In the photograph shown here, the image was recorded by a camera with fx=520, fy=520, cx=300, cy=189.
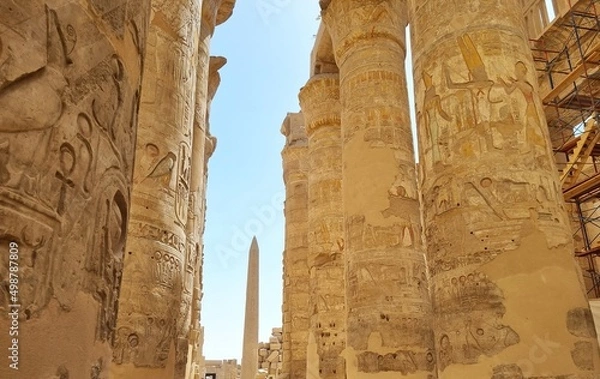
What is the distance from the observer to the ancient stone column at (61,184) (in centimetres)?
122

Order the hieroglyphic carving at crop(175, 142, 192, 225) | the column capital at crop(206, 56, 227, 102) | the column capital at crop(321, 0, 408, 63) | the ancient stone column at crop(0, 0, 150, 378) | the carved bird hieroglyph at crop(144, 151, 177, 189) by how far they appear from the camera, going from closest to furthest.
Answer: the ancient stone column at crop(0, 0, 150, 378) < the carved bird hieroglyph at crop(144, 151, 177, 189) < the hieroglyphic carving at crop(175, 142, 192, 225) < the column capital at crop(321, 0, 408, 63) < the column capital at crop(206, 56, 227, 102)

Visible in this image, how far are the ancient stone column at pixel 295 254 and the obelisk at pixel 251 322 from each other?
9285 mm

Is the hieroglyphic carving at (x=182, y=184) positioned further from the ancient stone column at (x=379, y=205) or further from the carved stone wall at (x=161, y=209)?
the ancient stone column at (x=379, y=205)

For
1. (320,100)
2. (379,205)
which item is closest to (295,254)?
(320,100)

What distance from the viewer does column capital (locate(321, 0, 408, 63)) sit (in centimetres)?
940

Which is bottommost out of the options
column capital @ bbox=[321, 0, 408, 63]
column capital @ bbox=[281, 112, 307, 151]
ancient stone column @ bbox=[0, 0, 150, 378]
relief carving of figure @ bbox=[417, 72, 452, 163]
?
ancient stone column @ bbox=[0, 0, 150, 378]

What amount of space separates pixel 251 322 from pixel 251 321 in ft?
0.16

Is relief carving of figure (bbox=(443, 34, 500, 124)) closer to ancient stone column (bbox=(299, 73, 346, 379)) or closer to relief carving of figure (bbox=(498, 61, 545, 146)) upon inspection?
relief carving of figure (bbox=(498, 61, 545, 146))

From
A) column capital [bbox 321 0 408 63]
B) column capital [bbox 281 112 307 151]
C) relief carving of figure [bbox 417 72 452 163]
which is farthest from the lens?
column capital [bbox 281 112 307 151]

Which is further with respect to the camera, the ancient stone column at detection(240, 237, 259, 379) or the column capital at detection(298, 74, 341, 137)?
the ancient stone column at detection(240, 237, 259, 379)

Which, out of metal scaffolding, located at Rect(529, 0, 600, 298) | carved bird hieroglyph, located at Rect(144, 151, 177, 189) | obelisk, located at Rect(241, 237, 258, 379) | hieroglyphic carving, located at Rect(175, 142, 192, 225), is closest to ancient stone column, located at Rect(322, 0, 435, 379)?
hieroglyphic carving, located at Rect(175, 142, 192, 225)

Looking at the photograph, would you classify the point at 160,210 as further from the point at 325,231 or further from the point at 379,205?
the point at 325,231

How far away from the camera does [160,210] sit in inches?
202

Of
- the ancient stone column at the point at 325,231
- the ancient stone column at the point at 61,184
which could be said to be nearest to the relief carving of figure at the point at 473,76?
the ancient stone column at the point at 61,184
